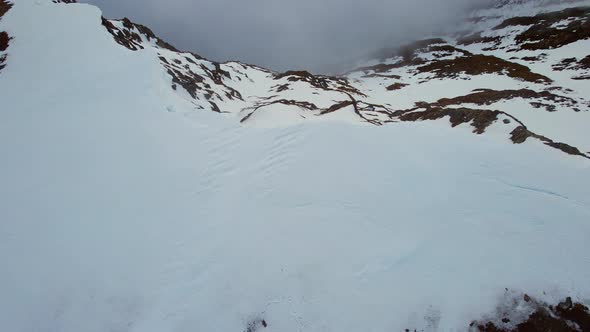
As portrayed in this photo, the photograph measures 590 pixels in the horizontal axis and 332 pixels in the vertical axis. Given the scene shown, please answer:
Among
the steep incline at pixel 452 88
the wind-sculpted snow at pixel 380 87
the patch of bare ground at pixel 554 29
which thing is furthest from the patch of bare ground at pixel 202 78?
the patch of bare ground at pixel 554 29

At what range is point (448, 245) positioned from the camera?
7.40m

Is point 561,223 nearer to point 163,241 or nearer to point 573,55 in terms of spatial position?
point 163,241

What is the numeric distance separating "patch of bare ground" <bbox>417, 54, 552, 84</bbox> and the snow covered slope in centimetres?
5678

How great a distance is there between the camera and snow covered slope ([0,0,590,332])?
673cm

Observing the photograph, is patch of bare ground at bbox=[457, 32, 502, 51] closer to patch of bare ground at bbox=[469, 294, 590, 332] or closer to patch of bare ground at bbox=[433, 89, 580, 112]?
patch of bare ground at bbox=[433, 89, 580, 112]

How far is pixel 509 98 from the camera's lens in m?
43.5

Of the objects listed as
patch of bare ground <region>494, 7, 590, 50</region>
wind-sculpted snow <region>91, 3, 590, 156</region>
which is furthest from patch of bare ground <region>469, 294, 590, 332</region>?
patch of bare ground <region>494, 7, 590, 50</region>

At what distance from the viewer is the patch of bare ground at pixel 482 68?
5797cm

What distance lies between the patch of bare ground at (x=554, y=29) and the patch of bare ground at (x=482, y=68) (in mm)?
14804

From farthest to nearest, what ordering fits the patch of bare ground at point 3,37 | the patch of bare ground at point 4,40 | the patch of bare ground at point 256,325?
1. the patch of bare ground at point 4,40
2. the patch of bare ground at point 3,37
3. the patch of bare ground at point 256,325

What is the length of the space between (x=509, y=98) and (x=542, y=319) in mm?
49174

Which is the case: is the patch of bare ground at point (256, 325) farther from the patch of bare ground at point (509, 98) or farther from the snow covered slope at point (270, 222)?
the patch of bare ground at point (509, 98)

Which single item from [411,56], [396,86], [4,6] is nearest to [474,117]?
[4,6]

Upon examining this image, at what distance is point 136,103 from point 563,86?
6320 cm
